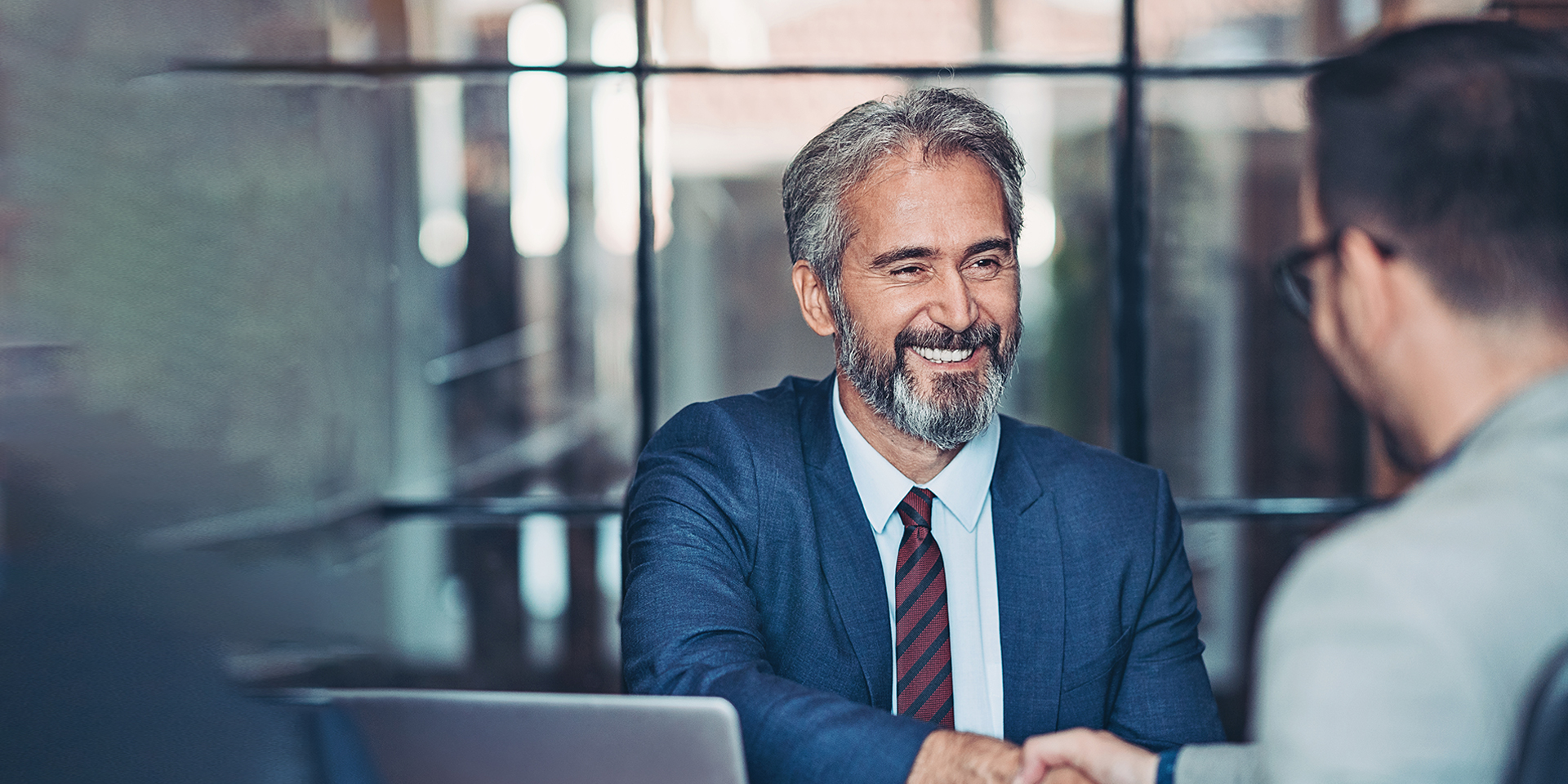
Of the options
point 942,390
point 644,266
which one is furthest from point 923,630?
point 644,266

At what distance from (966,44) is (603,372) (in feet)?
10.0

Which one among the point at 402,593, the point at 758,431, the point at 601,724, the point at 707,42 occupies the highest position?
the point at 707,42

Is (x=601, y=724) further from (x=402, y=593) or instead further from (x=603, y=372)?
(x=603, y=372)

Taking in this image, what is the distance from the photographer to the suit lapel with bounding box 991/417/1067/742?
1.50m

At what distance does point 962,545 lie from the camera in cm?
160

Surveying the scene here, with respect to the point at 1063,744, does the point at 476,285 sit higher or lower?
higher

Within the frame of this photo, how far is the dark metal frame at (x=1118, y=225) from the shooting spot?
4148 millimetres

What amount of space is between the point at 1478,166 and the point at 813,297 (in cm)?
115

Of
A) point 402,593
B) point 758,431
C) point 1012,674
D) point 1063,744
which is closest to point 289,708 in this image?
point 1063,744

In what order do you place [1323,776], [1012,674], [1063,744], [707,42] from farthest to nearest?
[707,42] → [1012,674] → [1063,744] → [1323,776]

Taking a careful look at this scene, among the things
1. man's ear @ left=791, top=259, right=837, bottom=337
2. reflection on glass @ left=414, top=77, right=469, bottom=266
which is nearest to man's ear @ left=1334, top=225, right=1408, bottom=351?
man's ear @ left=791, top=259, right=837, bottom=337

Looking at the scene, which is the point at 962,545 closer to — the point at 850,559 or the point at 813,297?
the point at 850,559

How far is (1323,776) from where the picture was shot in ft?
2.22

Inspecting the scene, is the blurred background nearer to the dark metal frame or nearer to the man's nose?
the dark metal frame
